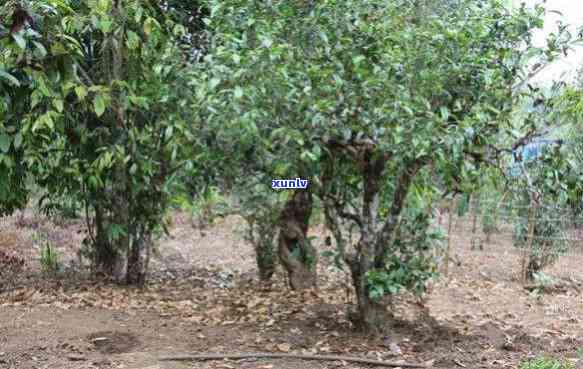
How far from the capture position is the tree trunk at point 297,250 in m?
5.71

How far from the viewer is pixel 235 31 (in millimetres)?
3975

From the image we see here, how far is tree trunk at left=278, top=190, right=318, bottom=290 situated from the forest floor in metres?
0.17

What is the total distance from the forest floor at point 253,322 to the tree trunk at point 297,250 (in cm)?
17

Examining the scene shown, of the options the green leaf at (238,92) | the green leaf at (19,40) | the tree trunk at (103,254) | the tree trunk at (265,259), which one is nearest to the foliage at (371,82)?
the green leaf at (238,92)

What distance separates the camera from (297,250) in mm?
5871

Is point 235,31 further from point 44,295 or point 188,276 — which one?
point 188,276

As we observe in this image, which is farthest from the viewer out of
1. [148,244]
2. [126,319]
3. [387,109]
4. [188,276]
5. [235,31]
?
[188,276]

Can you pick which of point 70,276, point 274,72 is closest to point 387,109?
point 274,72

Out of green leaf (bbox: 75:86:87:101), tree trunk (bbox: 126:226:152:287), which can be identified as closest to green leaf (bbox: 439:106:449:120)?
green leaf (bbox: 75:86:87:101)

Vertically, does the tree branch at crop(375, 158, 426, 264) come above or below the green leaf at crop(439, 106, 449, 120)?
below

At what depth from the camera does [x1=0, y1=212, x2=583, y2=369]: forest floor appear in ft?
13.3

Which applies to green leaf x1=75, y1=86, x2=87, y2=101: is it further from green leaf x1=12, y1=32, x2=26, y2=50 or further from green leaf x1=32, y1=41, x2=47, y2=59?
green leaf x1=12, y1=32, x2=26, y2=50

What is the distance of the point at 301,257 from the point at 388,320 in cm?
164

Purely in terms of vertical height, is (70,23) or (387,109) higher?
(70,23)
